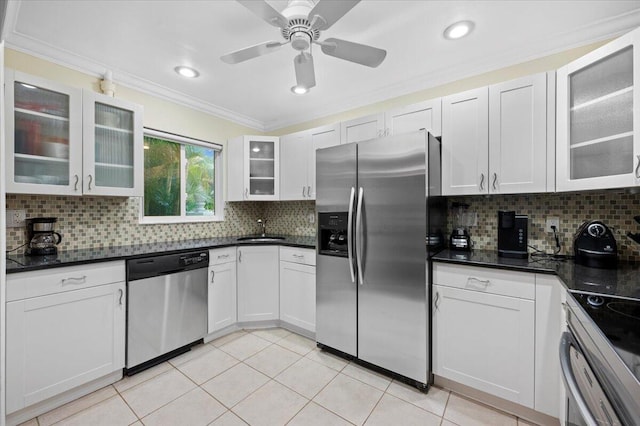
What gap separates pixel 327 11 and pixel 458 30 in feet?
3.68

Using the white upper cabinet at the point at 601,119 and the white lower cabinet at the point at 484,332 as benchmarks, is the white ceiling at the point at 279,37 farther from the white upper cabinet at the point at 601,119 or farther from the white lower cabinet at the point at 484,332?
the white lower cabinet at the point at 484,332

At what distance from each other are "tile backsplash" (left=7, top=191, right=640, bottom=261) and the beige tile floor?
1.21 metres

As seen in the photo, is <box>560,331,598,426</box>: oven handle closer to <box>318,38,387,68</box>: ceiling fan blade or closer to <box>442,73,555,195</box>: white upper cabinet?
<box>442,73,555,195</box>: white upper cabinet

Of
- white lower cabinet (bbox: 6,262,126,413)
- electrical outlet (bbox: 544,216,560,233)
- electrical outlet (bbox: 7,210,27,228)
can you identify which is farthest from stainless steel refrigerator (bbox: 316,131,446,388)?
electrical outlet (bbox: 7,210,27,228)

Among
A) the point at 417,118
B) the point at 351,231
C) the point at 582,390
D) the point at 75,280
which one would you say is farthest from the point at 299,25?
the point at 75,280

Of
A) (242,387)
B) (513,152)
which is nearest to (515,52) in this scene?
(513,152)

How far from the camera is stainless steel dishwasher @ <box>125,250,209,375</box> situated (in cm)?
207

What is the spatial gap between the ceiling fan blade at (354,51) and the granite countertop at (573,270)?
4.60ft

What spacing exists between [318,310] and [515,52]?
2708 millimetres

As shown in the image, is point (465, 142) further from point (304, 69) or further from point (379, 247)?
point (304, 69)

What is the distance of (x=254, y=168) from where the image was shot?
11.1ft

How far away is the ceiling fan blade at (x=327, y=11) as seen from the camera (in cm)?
127

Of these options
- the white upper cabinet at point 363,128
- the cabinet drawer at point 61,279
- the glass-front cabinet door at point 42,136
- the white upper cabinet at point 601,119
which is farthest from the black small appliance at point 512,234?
the glass-front cabinet door at point 42,136

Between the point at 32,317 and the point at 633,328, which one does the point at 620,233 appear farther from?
the point at 32,317
